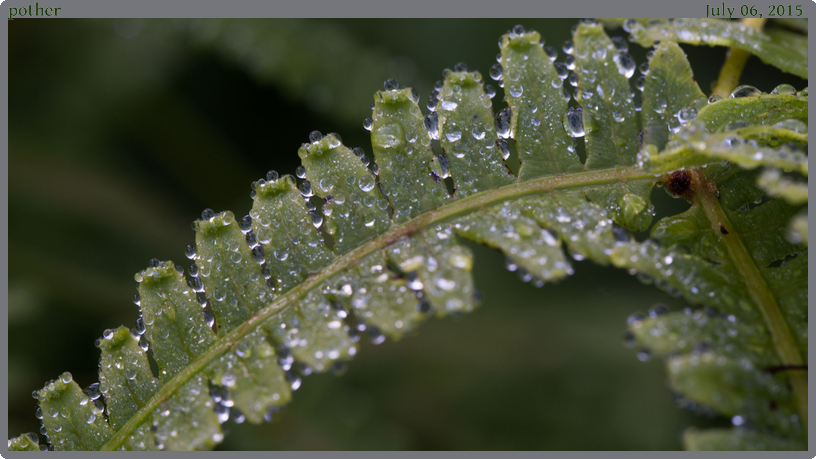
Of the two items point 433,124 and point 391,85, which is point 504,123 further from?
point 391,85

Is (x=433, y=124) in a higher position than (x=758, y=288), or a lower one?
higher

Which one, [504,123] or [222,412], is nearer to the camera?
[222,412]

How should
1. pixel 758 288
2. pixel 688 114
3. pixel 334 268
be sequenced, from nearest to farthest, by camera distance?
pixel 758 288 → pixel 334 268 → pixel 688 114

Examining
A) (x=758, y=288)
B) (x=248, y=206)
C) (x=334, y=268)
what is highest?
(x=248, y=206)

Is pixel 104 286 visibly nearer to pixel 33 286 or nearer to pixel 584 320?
pixel 33 286

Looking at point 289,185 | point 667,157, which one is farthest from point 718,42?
point 289,185

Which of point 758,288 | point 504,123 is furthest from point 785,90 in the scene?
point 504,123
